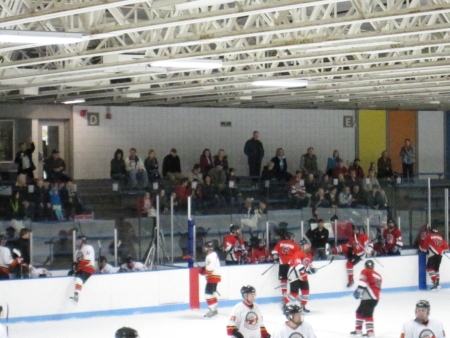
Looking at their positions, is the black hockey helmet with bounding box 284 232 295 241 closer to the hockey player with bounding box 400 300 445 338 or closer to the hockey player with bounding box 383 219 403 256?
the hockey player with bounding box 383 219 403 256

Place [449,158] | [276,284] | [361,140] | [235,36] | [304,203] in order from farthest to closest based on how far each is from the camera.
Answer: [449,158] < [361,140] < [304,203] < [276,284] < [235,36]

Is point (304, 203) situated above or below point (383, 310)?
above

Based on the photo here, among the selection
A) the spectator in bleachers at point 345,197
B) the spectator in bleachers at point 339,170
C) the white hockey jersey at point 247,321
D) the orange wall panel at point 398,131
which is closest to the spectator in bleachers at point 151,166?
the spectator in bleachers at point 345,197

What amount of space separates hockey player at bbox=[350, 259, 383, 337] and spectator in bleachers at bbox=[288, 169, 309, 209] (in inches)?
231

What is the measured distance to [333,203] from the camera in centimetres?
1883

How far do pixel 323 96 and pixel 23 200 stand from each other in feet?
21.9

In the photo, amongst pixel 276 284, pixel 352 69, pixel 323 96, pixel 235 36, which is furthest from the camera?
pixel 323 96

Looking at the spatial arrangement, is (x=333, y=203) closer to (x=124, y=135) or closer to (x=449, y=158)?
(x=124, y=135)

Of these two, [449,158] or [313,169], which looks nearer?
[313,169]

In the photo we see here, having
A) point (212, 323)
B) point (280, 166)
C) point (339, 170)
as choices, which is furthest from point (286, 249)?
point (339, 170)

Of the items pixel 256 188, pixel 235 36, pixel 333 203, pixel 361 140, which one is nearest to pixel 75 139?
pixel 256 188

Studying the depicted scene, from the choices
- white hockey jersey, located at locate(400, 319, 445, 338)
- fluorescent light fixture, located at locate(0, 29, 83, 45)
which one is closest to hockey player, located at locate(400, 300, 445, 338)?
white hockey jersey, located at locate(400, 319, 445, 338)

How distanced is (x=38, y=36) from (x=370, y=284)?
562 centimetres

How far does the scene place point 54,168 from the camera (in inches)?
730
